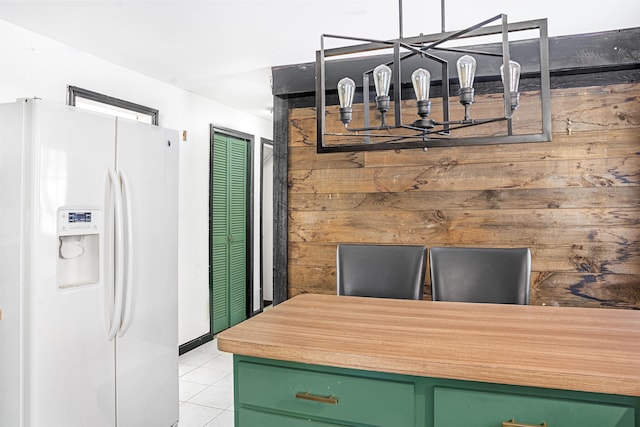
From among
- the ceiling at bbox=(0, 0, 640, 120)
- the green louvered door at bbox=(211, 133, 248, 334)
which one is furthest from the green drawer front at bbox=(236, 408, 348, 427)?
the green louvered door at bbox=(211, 133, 248, 334)

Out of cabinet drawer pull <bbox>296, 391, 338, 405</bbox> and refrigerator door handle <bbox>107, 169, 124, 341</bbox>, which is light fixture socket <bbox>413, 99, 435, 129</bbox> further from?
refrigerator door handle <bbox>107, 169, 124, 341</bbox>

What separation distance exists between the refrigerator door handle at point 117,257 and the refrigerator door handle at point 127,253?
3 cm

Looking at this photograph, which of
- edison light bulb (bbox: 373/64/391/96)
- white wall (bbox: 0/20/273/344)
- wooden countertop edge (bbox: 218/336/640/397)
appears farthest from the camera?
white wall (bbox: 0/20/273/344)

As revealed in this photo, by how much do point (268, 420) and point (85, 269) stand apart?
1.34 metres

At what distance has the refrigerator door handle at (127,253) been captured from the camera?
232 centimetres

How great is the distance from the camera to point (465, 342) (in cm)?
139

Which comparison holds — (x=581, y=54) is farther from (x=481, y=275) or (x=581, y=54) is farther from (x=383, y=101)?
(x=383, y=101)

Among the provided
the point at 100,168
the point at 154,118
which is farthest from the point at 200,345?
the point at 100,168

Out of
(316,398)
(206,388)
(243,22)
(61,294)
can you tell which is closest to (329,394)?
(316,398)

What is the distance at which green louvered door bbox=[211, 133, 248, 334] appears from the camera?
14.5 feet

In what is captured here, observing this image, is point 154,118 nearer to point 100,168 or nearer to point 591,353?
point 100,168

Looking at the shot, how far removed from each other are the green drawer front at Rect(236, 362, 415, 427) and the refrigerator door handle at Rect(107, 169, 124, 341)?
113 centimetres

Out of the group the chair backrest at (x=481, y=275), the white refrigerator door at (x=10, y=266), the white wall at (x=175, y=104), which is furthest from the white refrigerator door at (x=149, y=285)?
the chair backrest at (x=481, y=275)

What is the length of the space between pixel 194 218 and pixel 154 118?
0.95 m
